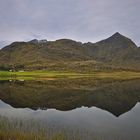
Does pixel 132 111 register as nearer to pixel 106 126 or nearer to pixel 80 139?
pixel 106 126

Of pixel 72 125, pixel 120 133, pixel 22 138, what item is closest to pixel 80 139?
pixel 22 138

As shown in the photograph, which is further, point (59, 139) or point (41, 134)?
point (41, 134)

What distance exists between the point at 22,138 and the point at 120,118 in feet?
62.0

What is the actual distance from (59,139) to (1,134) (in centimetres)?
342

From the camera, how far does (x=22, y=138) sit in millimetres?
18562

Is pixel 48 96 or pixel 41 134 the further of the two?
pixel 48 96

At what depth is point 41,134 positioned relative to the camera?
19891 millimetres

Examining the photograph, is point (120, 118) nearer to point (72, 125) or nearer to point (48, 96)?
point (72, 125)

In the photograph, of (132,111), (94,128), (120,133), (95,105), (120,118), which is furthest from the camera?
(95,105)

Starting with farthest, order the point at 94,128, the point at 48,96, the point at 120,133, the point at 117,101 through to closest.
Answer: the point at 48,96, the point at 117,101, the point at 94,128, the point at 120,133

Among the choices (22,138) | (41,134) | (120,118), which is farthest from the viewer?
(120,118)

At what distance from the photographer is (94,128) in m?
28.7

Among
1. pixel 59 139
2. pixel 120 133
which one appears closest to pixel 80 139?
pixel 59 139

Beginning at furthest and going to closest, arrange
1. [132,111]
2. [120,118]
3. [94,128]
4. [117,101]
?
[117,101] → [132,111] → [120,118] → [94,128]
